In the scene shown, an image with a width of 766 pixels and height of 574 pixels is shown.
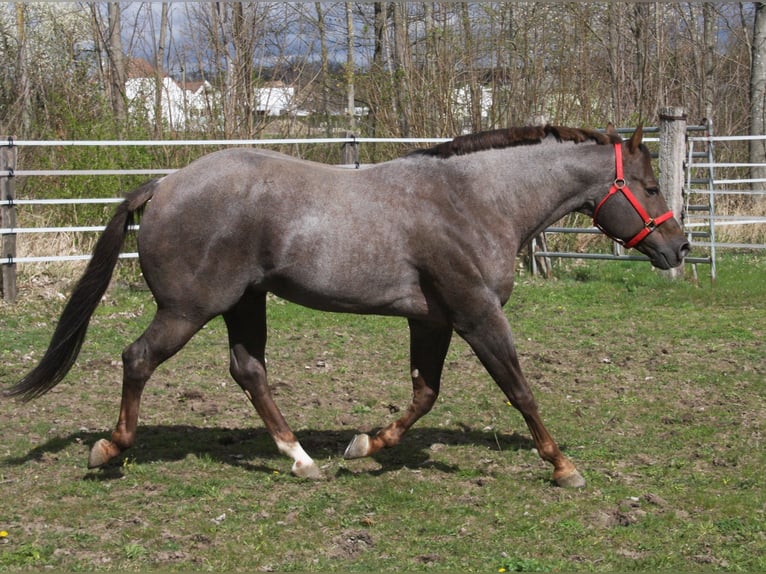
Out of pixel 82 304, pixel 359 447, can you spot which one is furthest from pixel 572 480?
pixel 82 304

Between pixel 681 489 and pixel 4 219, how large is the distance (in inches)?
327

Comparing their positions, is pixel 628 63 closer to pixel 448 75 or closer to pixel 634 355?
pixel 448 75

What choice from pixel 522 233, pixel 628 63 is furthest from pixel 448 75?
pixel 522 233

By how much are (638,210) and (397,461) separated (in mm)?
2076

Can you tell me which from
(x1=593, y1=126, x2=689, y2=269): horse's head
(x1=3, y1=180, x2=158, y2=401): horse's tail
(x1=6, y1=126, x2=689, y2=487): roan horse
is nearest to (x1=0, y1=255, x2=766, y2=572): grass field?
(x1=6, y1=126, x2=689, y2=487): roan horse

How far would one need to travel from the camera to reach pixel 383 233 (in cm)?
474

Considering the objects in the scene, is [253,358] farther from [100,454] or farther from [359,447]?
[100,454]

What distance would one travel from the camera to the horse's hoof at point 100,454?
15.7 feet

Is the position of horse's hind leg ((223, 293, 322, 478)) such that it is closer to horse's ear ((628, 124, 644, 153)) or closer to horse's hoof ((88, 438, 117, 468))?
horse's hoof ((88, 438, 117, 468))

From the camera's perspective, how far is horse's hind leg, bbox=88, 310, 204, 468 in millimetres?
4773

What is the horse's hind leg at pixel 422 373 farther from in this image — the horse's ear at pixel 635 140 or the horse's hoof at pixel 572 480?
the horse's ear at pixel 635 140

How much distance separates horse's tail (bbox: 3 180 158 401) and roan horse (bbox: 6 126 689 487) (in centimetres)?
1

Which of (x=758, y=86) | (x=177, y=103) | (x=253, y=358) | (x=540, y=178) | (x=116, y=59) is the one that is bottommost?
(x=253, y=358)

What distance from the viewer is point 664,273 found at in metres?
11.2
